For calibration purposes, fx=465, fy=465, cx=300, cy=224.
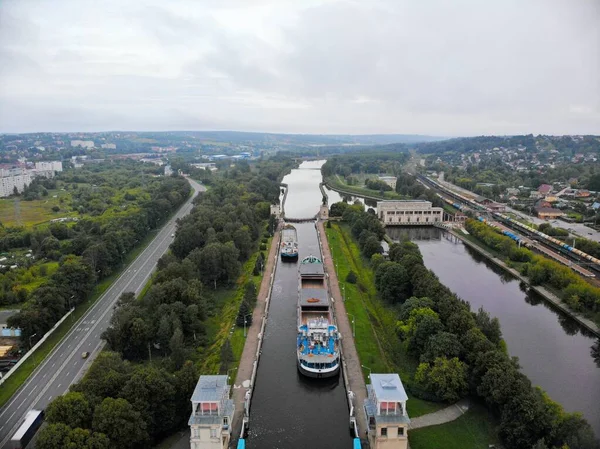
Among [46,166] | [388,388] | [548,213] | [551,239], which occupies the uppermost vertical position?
[388,388]

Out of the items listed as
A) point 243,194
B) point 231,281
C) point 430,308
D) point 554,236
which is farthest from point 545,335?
point 243,194

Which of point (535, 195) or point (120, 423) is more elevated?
point (120, 423)

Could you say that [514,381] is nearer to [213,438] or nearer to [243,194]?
[213,438]

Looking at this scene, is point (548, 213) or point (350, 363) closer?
point (350, 363)

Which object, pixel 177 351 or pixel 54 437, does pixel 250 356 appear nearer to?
pixel 177 351

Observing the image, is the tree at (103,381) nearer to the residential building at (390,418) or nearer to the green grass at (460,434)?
the residential building at (390,418)

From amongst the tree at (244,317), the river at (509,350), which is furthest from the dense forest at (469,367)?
the tree at (244,317)

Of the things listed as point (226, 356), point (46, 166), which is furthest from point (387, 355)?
point (46, 166)
